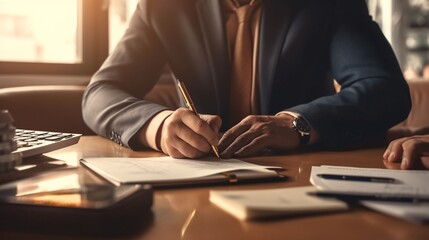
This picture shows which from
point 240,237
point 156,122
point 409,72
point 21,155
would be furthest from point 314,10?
point 409,72

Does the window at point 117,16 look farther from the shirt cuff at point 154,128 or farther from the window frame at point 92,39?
the shirt cuff at point 154,128

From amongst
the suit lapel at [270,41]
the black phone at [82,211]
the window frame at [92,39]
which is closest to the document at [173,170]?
the black phone at [82,211]

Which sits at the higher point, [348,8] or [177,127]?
[348,8]

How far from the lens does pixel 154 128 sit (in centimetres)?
100

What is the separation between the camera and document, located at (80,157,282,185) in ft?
2.16

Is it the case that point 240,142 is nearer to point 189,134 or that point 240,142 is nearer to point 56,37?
point 189,134

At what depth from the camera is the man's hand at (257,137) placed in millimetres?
933

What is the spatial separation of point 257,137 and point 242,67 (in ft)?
1.55

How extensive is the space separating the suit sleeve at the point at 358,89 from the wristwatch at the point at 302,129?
14 millimetres

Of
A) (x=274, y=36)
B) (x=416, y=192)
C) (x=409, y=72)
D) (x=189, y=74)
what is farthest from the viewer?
(x=409, y=72)

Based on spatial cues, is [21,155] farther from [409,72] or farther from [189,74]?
[409,72]

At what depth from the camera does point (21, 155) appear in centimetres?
77

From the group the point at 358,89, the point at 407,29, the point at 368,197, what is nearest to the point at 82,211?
the point at 368,197

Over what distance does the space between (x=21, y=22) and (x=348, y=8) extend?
76.2 inches
